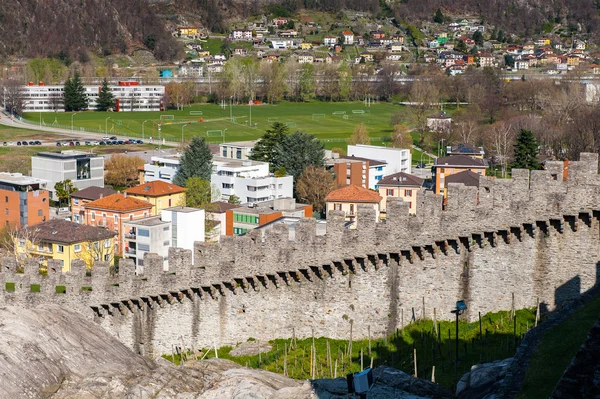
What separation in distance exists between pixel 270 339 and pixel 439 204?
17.7ft

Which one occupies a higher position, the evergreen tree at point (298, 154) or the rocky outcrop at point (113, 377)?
the rocky outcrop at point (113, 377)

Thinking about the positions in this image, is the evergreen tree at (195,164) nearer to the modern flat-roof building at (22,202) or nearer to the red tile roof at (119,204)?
the red tile roof at (119,204)

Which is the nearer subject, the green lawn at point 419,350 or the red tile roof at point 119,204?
the green lawn at point 419,350

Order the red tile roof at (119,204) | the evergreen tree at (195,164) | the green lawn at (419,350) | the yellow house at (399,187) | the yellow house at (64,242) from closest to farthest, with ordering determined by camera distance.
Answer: the green lawn at (419,350) → the yellow house at (64,242) → the red tile roof at (119,204) → the yellow house at (399,187) → the evergreen tree at (195,164)

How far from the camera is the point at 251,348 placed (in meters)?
23.6

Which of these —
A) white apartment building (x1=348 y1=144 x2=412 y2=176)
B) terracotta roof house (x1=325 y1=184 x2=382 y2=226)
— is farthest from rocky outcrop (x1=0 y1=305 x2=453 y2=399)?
white apartment building (x1=348 y1=144 x2=412 y2=176)

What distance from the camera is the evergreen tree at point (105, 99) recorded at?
163250mm

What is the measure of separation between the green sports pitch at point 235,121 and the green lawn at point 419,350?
95.8m

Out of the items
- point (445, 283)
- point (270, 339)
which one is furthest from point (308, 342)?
point (445, 283)

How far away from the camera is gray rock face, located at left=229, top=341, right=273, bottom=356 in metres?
23.3

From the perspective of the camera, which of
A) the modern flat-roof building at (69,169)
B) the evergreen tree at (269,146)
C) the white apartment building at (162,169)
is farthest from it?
the evergreen tree at (269,146)

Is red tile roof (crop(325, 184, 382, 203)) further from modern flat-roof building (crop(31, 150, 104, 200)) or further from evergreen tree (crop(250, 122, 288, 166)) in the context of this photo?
modern flat-roof building (crop(31, 150, 104, 200))

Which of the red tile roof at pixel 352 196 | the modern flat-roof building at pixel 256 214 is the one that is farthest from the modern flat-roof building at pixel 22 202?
the red tile roof at pixel 352 196

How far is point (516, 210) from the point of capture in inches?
862
